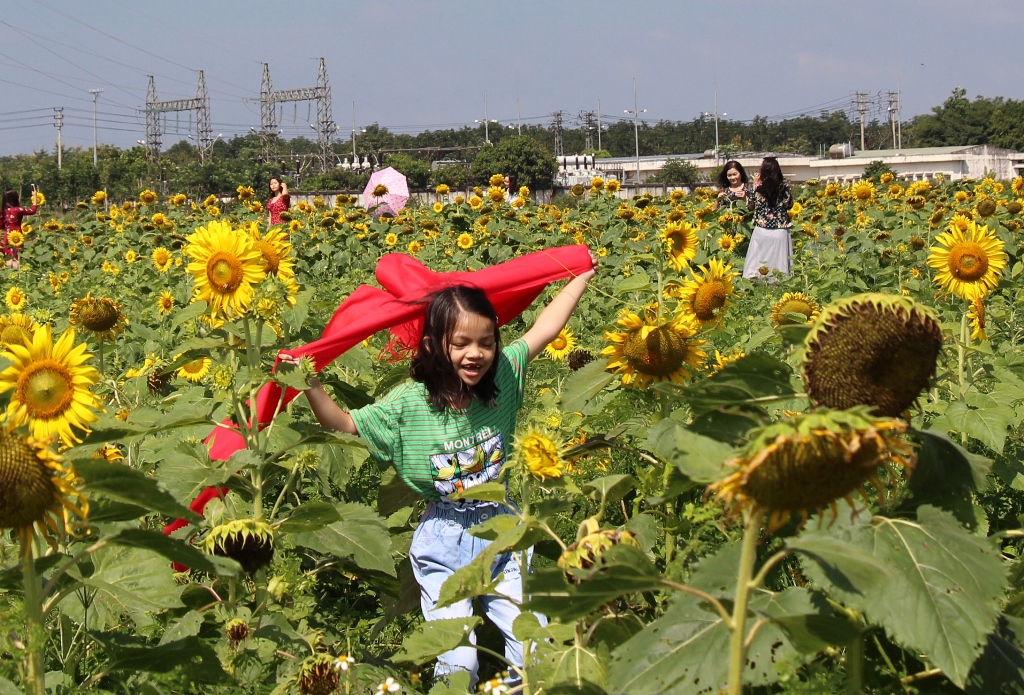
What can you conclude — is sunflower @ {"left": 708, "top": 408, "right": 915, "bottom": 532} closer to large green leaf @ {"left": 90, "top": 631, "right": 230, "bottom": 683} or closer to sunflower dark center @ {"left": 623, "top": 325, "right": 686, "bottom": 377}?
large green leaf @ {"left": 90, "top": 631, "right": 230, "bottom": 683}

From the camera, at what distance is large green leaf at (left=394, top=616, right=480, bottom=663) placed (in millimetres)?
2098

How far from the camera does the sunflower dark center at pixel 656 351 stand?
7.85 feet

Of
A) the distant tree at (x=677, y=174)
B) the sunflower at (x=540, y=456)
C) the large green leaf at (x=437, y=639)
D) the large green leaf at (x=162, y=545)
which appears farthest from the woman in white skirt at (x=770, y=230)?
the distant tree at (x=677, y=174)

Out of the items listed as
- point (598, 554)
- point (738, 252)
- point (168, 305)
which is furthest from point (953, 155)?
point (598, 554)

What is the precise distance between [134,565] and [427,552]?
3.91 feet

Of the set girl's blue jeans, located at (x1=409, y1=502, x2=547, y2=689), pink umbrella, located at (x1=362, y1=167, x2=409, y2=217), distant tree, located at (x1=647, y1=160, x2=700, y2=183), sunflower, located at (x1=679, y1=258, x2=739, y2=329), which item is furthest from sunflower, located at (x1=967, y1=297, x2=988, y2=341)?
distant tree, located at (x1=647, y1=160, x2=700, y2=183)

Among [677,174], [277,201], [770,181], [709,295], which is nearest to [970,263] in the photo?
[709,295]

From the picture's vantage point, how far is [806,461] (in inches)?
40.5

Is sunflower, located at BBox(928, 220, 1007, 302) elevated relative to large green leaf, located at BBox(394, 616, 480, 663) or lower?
elevated

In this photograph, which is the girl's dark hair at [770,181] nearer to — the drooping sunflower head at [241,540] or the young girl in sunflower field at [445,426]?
the young girl in sunflower field at [445,426]

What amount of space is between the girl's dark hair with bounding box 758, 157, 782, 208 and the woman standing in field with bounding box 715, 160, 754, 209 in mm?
316

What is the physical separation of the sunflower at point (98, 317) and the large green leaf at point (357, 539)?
1950 mm

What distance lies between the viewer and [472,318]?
114 inches

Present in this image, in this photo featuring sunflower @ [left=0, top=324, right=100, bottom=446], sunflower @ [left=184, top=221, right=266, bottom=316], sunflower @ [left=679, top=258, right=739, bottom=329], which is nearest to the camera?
sunflower @ [left=0, top=324, right=100, bottom=446]
